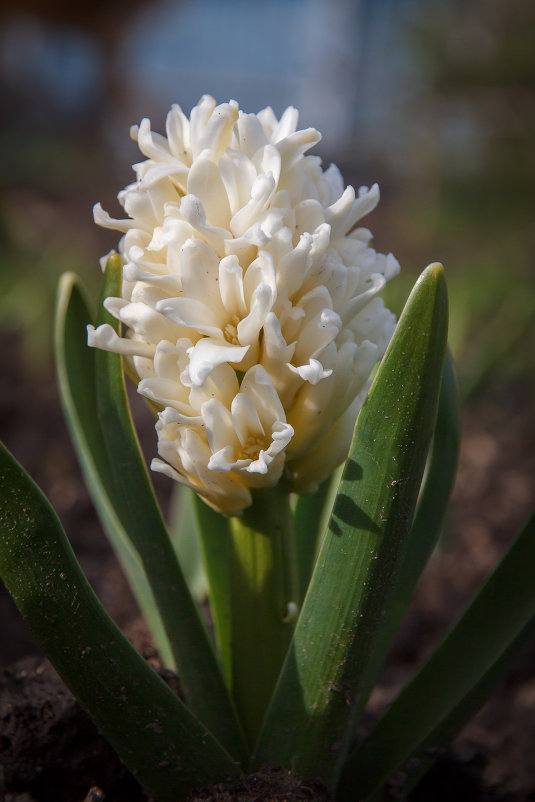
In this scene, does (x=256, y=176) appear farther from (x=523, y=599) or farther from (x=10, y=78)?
(x=10, y=78)

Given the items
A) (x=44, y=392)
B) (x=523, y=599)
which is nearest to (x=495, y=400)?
(x=44, y=392)

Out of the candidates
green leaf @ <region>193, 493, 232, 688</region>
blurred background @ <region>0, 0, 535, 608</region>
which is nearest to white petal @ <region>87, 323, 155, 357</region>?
green leaf @ <region>193, 493, 232, 688</region>

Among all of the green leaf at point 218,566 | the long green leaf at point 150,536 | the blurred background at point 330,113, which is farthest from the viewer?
the blurred background at point 330,113

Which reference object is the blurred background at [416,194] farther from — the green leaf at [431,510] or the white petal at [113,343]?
the white petal at [113,343]

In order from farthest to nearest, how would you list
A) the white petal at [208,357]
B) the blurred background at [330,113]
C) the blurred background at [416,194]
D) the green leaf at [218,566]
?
the blurred background at [330,113] < the blurred background at [416,194] < the green leaf at [218,566] < the white petal at [208,357]

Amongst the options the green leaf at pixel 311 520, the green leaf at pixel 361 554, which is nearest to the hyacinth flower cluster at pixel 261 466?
the green leaf at pixel 361 554

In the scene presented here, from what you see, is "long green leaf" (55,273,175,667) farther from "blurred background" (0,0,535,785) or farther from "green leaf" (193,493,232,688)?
"blurred background" (0,0,535,785)

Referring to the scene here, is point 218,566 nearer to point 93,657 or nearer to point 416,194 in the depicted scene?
point 93,657

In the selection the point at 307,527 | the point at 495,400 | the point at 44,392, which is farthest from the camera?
the point at 495,400
